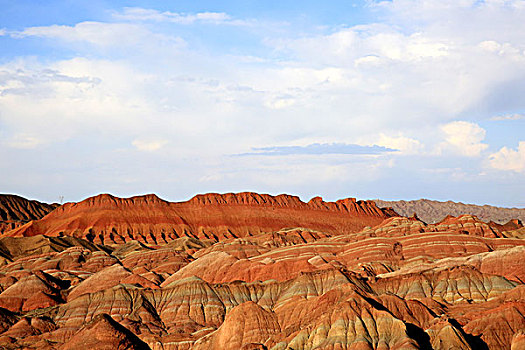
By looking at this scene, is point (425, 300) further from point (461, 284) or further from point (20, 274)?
point (20, 274)

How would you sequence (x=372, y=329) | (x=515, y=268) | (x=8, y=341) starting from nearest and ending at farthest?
(x=372, y=329)
(x=8, y=341)
(x=515, y=268)

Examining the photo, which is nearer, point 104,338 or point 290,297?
point 104,338

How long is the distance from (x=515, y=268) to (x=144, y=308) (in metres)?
66.0

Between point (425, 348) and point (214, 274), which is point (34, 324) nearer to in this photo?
point (214, 274)

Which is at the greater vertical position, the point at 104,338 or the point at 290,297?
the point at 290,297

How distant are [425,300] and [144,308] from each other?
45.3 meters

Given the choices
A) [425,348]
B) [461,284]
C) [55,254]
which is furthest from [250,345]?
[55,254]

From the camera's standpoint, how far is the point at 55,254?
591 ft

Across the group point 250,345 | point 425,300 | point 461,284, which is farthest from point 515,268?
point 250,345

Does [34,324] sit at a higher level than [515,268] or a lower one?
lower

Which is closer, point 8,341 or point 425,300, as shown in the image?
point 8,341

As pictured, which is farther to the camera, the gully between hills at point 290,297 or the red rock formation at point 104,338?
the gully between hills at point 290,297

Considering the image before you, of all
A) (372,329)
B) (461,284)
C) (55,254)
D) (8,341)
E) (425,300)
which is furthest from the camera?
(55,254)

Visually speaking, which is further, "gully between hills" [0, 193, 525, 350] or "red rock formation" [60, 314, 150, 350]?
"gully between hills" [0, 193, 525, 350]
